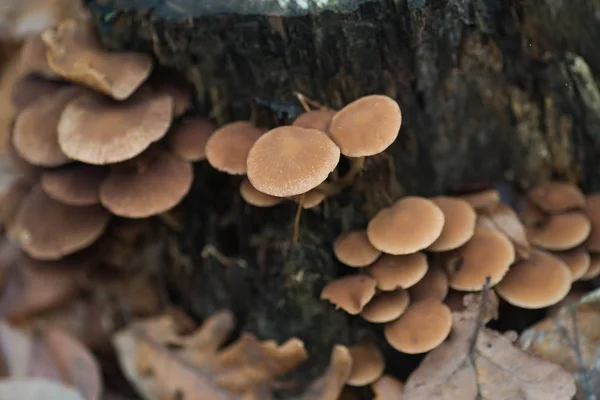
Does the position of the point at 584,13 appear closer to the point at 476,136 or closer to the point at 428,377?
the point at 476,136

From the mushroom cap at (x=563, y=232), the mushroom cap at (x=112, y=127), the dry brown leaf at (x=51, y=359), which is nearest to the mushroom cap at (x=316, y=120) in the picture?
the mushroom cap at (x=112, y=127)

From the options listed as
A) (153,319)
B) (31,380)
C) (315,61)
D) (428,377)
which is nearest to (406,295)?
(428,377)

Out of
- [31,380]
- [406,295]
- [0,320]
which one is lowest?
[0,320]

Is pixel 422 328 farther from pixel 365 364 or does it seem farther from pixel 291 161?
pixel 291 161

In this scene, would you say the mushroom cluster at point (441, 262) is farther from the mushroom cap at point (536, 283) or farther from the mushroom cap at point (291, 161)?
the mushroom cap at point (291, 161)

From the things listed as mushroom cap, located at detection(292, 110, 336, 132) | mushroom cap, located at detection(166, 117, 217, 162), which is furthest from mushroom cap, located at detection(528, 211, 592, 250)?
mushroom cap, located at detection(166, 117, 217, 162)

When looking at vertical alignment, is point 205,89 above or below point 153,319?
above
